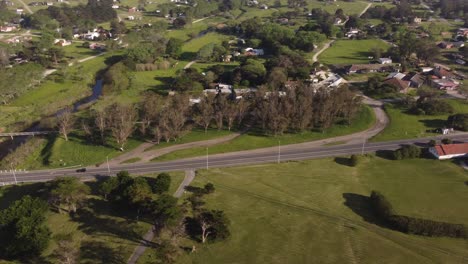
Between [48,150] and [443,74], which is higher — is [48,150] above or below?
below

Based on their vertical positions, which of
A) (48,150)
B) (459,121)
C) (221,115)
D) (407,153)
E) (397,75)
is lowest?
(48,150)

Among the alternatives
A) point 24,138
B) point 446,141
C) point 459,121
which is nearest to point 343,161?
point 446,141

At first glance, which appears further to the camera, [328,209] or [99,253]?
[328,209]

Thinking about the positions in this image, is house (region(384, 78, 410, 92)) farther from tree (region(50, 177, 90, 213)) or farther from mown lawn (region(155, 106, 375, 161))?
tree (region(50, 177, 90, 213))

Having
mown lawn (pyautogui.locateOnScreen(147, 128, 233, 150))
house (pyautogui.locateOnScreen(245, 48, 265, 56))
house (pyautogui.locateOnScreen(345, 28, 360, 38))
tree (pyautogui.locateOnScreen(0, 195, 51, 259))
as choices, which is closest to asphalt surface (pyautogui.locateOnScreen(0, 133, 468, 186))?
mown lawn (pyautogui.locateOnScreen(147, 128, 233, 150))

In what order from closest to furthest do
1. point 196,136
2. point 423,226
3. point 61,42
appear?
point 423,226 → point 196,136 → point 61,42

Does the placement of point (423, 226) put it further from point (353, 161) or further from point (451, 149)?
point (451, 149)

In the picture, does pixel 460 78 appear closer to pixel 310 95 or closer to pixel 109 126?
pixel 310 95

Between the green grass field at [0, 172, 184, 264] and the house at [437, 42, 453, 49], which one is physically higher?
the house at [437, 42, 453, 49]
